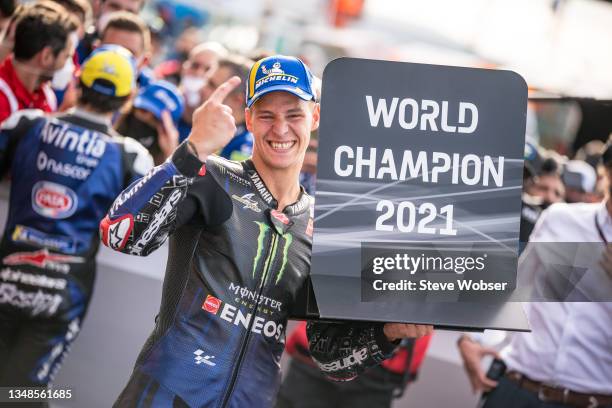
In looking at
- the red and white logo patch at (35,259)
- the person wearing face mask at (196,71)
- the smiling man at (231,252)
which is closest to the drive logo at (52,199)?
the red and white logo patch at (35,259)

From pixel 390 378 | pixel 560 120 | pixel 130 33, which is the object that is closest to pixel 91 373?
pixel 390 378

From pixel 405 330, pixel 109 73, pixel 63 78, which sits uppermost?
pixel 63 78

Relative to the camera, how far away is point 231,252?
2.89 metres

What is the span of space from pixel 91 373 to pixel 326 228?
2.86m

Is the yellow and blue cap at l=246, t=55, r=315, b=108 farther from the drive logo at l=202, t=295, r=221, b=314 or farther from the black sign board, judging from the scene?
the drive logo at l=202, t=295, r=221, b=314

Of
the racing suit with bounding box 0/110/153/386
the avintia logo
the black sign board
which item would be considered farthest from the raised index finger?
the racing suit with bounding box 0/110/153/386

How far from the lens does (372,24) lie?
15.1 metres

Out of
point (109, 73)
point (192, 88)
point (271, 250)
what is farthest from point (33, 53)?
point (271, 250)

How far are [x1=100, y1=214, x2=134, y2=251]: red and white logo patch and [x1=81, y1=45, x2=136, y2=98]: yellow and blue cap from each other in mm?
1763

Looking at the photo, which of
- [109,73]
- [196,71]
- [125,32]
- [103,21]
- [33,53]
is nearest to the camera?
[109,73]

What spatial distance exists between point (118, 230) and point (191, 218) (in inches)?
10.2

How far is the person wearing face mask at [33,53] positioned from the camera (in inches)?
189

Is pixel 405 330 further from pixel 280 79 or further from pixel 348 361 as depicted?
pixel 280 79

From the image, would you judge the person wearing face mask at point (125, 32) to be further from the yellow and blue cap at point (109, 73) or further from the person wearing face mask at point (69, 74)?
the yellow and blue cap at point (109, 73)
